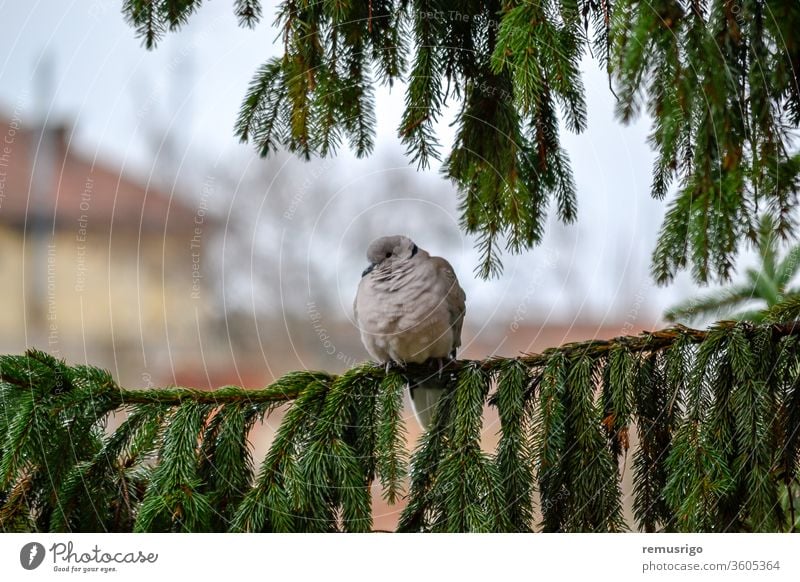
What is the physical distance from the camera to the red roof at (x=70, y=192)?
808 mm

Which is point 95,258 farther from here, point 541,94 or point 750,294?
point 750,294

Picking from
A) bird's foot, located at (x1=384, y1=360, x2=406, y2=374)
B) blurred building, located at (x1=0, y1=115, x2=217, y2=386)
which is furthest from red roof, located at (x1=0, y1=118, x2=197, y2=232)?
bird's foot, located at (x1=384, y1=360, x2=406, y2=374)

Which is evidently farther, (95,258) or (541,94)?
(95,258)

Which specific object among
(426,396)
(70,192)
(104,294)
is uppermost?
(70,192)

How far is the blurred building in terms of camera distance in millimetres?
794

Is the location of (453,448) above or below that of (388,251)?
below

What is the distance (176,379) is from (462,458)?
0.93 feet

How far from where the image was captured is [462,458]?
0.65 m

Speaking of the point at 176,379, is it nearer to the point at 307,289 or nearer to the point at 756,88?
the point at 307,289

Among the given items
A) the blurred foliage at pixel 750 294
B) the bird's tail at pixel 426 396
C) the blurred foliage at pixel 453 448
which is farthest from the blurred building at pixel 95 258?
the blurred foliage at pixel 750 294

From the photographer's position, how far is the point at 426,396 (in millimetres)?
810
